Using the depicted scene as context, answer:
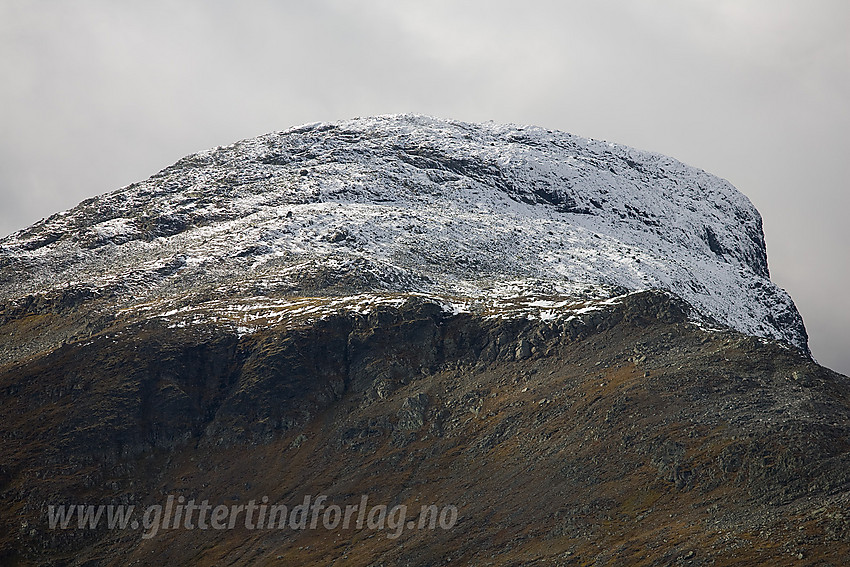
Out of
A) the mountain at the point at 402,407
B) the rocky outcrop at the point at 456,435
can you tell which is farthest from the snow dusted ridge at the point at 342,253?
the rocky outcrop at the point at 456,435

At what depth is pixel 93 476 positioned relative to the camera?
101m

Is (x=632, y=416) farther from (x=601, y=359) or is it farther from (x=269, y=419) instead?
(x=269, y=419)

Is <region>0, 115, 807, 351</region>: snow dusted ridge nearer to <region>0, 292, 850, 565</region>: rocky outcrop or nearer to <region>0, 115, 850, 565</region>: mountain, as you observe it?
<region>0, 115, 850, 565</region>: mountain

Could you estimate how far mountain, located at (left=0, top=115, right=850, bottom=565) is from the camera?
2995 inches

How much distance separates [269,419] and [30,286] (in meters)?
69.4

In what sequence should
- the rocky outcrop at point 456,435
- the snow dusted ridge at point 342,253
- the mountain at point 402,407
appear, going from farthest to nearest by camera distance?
the snow dusted ridge at point 342,253 < the mountain at point 402,407 < the rocky outcrop at point 456,435

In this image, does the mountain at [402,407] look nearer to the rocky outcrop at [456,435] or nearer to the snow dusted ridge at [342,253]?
the rocky outcrop at [456,435]

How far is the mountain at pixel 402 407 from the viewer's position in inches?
2995

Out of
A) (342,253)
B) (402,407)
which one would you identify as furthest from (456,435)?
(342,253)

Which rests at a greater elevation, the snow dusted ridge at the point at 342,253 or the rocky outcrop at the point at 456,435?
the snow dusted ridge at the point at 342,253

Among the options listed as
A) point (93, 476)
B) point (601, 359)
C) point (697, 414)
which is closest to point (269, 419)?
point (93, 476)

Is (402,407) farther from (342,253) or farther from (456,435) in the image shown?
(342,253)

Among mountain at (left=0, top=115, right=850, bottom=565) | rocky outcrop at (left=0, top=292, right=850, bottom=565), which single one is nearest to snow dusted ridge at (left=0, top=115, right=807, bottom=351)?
mountain at (left=0, top=115, right=850, bottom=565)

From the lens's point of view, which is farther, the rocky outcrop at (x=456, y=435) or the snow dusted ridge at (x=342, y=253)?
the snow dusted ridge at (x=342, y=253)
